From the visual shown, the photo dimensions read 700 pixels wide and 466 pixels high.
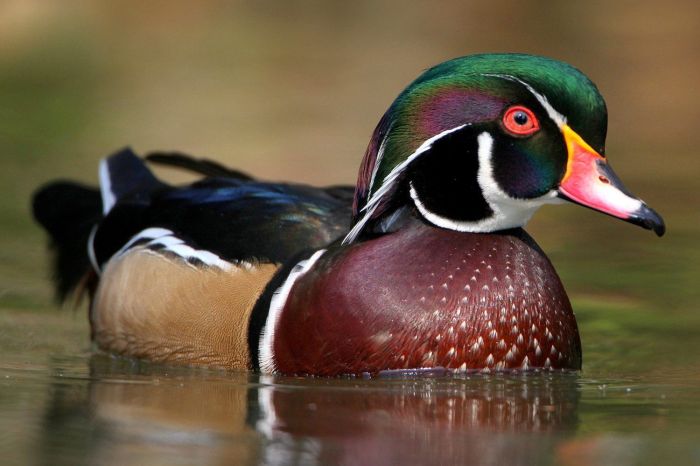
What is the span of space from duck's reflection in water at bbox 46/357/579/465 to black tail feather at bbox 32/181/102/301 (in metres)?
1.37

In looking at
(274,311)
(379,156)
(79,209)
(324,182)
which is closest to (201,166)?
(79,209)

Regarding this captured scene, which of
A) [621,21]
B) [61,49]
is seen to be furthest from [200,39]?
[621,21]

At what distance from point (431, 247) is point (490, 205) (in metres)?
0.27

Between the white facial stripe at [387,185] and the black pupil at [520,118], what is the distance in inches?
7.2

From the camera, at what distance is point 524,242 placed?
5.56 m

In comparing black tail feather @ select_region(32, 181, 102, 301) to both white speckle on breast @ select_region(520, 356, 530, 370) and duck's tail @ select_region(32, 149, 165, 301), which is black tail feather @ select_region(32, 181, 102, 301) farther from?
white speckle on breast @ select_region(520, 356, 530, 370)

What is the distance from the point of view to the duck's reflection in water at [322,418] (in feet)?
13.9

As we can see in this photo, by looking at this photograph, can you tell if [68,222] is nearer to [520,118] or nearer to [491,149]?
[491,149]

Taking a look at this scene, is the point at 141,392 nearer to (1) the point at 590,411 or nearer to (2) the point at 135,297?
(2) the point at 135,297

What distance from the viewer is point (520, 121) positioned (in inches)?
209

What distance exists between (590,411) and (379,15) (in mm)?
9240

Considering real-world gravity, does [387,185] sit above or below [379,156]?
below

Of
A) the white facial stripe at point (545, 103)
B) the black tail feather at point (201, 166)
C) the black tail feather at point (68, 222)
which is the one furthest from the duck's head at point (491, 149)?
the black tail feather at point (68, 222)

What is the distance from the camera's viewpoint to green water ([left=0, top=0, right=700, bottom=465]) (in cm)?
447
